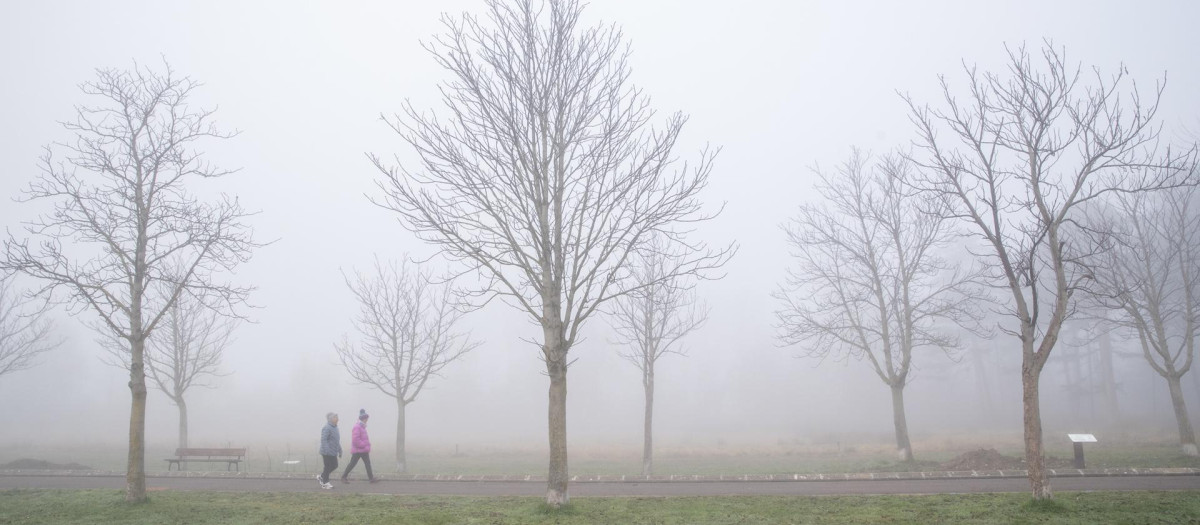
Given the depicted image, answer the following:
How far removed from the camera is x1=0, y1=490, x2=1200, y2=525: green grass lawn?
8.84m

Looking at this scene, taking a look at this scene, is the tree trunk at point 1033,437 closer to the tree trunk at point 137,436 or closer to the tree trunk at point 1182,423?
the tree trunk at point 1182,423

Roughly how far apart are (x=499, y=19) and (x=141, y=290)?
292 inches

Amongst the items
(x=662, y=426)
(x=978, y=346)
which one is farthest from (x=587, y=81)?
(x=662, y=426)

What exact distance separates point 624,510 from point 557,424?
4.96ft

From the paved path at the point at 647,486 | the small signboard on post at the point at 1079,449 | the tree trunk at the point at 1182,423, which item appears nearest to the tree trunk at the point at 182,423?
the paved path at the point at 647,486

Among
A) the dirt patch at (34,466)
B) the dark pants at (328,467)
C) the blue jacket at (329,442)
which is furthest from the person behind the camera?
the dirt patch at (34,466)

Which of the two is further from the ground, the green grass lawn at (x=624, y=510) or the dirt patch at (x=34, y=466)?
the green grass lawn at (x=624, y=510)

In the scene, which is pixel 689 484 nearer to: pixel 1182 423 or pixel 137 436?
pixel 137 436

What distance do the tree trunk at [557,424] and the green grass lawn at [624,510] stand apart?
24 centimetres

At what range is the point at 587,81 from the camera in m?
11.3

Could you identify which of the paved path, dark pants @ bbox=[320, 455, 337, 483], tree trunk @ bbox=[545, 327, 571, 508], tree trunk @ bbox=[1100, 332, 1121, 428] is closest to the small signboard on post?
the paved path

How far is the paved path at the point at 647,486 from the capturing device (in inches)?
455

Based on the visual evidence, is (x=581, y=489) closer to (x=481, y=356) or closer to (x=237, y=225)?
(x=237, y=225)

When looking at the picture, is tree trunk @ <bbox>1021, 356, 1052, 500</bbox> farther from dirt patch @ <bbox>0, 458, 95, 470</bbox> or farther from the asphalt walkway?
dirt patch @ <bbox>0, 458, 95, 470</bbox>
